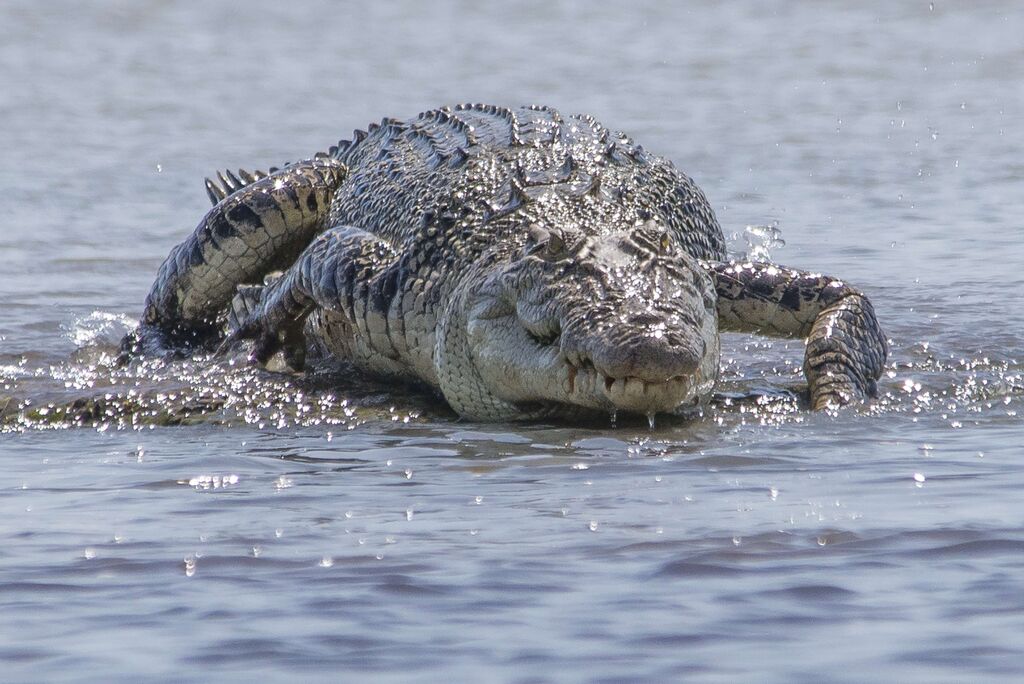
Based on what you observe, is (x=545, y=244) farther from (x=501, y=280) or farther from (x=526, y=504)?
(x=526, y=504)

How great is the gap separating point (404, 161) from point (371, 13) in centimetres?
1834

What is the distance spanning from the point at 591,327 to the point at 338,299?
1.66 meters

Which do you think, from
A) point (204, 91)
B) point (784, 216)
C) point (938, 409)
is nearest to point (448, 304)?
point (938, 409)

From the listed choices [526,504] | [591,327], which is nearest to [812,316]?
[591,327]

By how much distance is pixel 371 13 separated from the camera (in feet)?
82.6

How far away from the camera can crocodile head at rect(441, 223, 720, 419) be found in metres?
4.96

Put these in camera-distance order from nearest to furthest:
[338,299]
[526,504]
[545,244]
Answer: [526,504] → [545,244] → [338,299]

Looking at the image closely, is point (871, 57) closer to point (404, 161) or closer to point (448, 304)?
point (404, 161)

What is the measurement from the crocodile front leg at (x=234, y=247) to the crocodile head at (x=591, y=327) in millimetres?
2175

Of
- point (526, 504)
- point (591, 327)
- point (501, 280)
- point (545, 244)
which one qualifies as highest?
point (545, 244)

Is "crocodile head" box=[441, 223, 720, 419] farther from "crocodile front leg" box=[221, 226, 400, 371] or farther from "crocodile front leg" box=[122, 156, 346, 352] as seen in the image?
"crocodile front leg" box=[122, 156, 346, 352]

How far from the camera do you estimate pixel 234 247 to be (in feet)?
25.4

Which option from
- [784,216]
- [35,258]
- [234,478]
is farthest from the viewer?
[784,216]

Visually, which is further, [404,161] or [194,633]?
[404,161]
